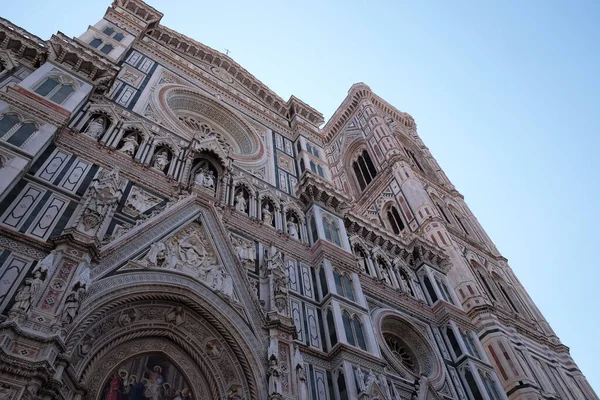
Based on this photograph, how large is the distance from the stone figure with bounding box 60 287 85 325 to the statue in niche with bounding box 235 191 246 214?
504cm

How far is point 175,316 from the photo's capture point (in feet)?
25.0

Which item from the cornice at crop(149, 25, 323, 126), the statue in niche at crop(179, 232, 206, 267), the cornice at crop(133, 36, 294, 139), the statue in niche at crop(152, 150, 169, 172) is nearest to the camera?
the statue in niche at crop(179, 232, 206, 267)

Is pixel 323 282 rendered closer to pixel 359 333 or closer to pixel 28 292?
pixel 359 333

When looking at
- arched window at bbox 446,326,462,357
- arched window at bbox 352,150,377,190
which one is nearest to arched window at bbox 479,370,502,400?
arched window at bbox 446,326,462,357

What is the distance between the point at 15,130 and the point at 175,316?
4.24m

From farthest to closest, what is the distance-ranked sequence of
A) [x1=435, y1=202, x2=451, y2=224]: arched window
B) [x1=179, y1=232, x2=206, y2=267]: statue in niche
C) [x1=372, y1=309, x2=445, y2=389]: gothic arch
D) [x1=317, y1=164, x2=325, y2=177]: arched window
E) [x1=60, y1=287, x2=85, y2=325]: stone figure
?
[x1=435, y1=202, x2=451, y2=224]: arched window → [x1=317, y1=164, x2=325, y2=177]: arched window → [x1=372, y1=309, x2=445, y2=389]: gothic arch → [x1=179, y1=232, x2=206, y2=267]: statue in niche → [x1=60, y1=287, x2=85, y2=325]: stone figure

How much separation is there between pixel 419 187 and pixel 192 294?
16517 millimetres

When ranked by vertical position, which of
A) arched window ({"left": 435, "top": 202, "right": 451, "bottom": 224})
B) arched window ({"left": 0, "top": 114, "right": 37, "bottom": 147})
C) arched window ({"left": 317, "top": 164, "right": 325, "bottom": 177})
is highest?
arched window ({"left": 435, "top": 202, "right": 451, "bottom": 224})

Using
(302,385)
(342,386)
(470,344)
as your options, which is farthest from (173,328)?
(470,344)

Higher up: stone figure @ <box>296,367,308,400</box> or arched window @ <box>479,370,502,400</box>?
arched window @ <box>479,370,502,400</box>

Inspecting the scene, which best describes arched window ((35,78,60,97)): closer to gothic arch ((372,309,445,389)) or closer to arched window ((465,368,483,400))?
gothic arch ((372,309,445,389))

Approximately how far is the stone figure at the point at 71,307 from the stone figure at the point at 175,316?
156cm

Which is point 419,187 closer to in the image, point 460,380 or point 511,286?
point 511,286

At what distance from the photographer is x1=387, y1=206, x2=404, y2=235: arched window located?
21844mm
